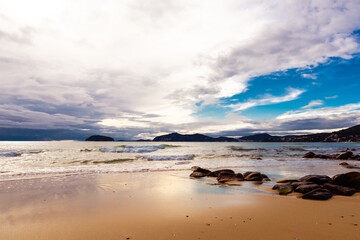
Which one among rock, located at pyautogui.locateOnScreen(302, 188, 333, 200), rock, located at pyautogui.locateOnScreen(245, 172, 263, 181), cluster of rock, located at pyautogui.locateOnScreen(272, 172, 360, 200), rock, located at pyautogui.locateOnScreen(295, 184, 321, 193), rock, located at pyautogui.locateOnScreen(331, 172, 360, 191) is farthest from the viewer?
rock, located at pyautogui.locateOnScreen(245, 172, 263, 181)

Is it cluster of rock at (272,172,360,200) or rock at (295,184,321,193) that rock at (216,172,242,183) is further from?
rock at (295,184,321,193)

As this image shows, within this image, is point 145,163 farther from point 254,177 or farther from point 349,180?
point 349,180

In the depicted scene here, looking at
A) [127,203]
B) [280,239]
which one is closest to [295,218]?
[280,239]

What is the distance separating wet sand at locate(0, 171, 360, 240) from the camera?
4.55 meters

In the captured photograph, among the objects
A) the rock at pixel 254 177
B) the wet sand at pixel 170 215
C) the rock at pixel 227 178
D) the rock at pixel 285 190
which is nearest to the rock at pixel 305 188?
the rock at pixel 285 190

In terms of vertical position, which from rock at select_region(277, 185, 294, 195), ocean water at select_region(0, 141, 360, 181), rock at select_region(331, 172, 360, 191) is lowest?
ocean water at select_region(0, 141, 360, 181)

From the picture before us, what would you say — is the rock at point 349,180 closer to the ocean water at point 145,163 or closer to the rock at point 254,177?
the rock at point 254,177

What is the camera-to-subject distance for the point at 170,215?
5723 mm

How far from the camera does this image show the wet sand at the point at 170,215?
14.9ft

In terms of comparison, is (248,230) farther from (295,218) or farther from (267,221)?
(295,218)

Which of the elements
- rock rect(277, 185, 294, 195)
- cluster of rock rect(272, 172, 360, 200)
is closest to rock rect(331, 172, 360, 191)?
cluster of rock rect(272, 172, 360, 200)

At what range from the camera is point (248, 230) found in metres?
4.66

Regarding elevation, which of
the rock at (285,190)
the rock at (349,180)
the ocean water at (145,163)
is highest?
the rock at (349,180)

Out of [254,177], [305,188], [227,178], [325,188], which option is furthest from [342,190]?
[227,178]
